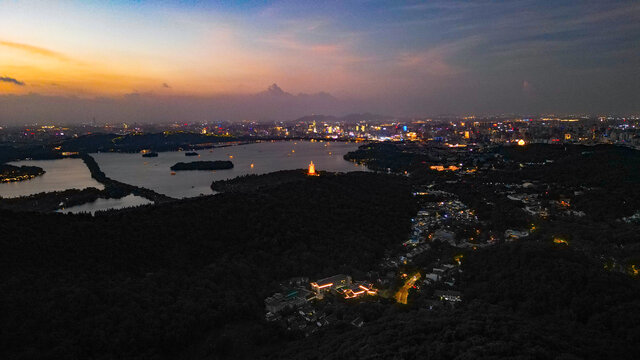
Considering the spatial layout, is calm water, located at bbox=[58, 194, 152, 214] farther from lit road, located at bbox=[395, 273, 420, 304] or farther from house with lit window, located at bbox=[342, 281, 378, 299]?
lit road, located at bbox=[395, 273, 420, 304]

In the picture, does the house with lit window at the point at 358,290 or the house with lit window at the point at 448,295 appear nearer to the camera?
the house with lit window at the point at 448,295

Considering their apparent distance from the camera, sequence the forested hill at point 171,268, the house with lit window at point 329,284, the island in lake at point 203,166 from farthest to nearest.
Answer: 1. the island in lake at point 203,166
2. the house with lit window at point 329,284
3. the forested hill at point 171,268

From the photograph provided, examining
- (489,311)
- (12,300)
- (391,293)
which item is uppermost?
(12,300)

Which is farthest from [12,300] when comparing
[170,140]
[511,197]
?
[170,140]

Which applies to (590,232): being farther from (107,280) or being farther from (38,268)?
(38,268)

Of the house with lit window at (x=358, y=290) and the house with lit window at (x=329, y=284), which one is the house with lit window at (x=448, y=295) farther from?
the house with lit window at (x=329, y=284)

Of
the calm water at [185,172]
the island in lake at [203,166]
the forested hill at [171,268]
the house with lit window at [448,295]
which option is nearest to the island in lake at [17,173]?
the calm water at [185,172]

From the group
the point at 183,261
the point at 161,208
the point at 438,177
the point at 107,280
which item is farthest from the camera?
the point at 438,177
